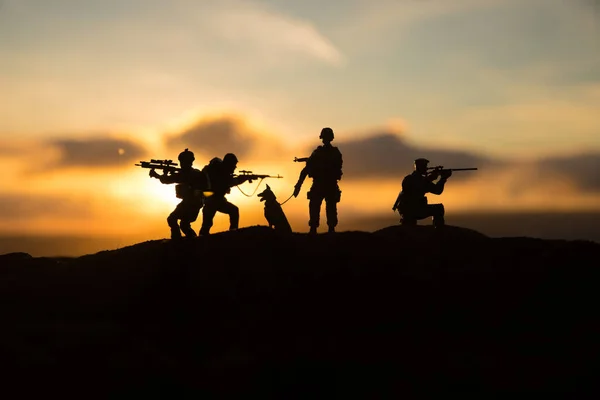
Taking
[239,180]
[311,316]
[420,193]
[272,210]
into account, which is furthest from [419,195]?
[311,316]

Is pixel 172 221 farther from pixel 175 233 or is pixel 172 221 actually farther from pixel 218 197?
pixel 218 197

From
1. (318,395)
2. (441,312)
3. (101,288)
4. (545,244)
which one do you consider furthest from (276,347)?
(545,244)

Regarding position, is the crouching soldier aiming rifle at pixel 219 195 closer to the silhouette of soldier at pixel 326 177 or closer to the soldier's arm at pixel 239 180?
the soldier's arm at pixel 239 180

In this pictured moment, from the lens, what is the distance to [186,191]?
66.6 feet

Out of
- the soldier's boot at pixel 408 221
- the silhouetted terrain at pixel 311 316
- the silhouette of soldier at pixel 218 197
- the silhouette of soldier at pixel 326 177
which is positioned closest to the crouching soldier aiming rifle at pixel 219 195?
the silhouette of soldier at pixel 218 197

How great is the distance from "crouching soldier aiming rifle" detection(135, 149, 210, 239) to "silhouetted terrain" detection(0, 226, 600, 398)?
2.15ft

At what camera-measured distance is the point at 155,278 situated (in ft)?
60.0

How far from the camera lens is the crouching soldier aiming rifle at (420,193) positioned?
20.9 meters

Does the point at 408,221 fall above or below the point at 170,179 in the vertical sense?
below

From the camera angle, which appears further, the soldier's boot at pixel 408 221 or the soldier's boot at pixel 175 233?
the soldier's boot at pixel 408 221

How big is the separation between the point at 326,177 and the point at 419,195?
2.57m

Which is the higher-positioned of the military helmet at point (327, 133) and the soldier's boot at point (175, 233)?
the military helmet at point (327, 133)

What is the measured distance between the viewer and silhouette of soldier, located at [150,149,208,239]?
20188mm

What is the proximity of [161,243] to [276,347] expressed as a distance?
610 centimetres
